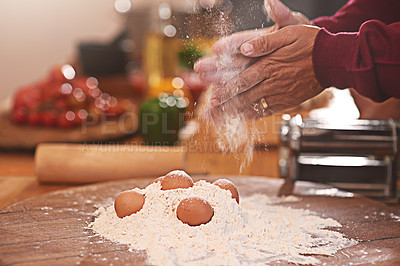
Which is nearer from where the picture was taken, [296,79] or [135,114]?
[296,79]

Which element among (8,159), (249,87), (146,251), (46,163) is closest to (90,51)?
(8,159)

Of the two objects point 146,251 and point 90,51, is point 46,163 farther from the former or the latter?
point 90,51

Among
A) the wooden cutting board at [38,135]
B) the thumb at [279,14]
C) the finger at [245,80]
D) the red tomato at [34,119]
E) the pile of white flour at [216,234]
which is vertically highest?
the thumb at [279,14]

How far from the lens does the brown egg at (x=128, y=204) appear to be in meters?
1.05

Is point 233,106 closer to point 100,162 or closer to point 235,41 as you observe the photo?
point 235,41

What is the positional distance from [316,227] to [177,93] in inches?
57.9

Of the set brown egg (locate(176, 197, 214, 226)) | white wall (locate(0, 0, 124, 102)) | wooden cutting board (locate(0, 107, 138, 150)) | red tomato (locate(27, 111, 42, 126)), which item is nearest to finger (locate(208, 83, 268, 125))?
brown egg (locate(176, 197, 214, 226))

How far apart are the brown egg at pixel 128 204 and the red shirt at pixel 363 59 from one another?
511 millimetres

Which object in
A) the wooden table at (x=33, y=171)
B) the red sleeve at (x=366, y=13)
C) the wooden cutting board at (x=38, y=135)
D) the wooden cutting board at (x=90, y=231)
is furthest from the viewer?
the wooden cutting board at (x=38, y=135)

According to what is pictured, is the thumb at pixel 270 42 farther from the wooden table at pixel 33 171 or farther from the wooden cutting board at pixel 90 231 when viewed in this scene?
the wooden cutting board at pixel 90 231

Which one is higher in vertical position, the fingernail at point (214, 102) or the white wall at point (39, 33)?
the white wall at point (39, 33)

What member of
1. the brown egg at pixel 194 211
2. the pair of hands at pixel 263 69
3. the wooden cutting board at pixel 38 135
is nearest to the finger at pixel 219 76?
the pair of hands at pixel 263 69

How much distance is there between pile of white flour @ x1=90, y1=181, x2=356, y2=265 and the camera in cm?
88

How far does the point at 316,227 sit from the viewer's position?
110 cm
